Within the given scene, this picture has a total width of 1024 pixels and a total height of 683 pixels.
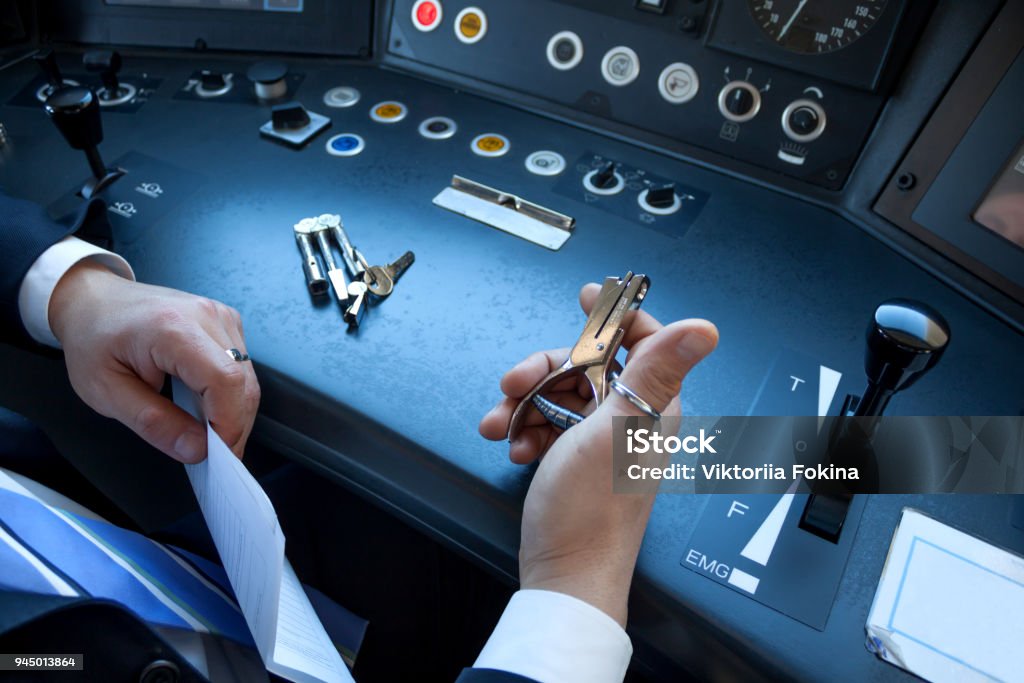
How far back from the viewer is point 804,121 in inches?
35.4

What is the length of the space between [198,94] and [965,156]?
1049 mm

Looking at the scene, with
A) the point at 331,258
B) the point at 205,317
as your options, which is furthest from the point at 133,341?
the point at 331,258

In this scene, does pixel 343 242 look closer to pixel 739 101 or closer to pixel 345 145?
pixel 345 145

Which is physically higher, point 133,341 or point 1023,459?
point 1023,459

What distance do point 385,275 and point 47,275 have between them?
35 cm

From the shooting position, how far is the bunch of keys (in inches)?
29.8

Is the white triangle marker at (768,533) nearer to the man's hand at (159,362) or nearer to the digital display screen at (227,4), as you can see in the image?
the man's hand at (159,362)

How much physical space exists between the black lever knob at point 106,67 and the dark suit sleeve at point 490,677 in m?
0.98

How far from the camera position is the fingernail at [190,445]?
642 millimetres

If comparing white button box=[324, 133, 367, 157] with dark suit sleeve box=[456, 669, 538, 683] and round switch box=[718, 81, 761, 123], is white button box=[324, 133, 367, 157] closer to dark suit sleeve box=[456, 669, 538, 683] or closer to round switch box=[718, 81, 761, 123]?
round switch box=[718, 81, 761, 123]

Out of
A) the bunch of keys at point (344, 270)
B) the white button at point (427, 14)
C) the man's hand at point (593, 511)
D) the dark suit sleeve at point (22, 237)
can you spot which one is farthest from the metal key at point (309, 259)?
the white button at point (427, 14)

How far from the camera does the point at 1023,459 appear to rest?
0.64m

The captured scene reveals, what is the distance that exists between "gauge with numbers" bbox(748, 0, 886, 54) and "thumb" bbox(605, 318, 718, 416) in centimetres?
55

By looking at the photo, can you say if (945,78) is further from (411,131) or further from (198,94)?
(198,94)
